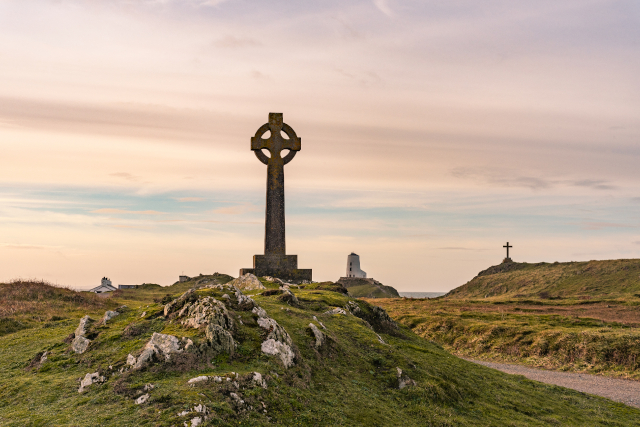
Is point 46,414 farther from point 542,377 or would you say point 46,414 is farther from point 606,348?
point 606,348

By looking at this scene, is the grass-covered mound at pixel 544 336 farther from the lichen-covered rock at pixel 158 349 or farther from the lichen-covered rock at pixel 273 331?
the lichen-covered rock at pixel 158 349

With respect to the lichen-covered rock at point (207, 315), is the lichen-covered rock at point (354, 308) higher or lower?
lower

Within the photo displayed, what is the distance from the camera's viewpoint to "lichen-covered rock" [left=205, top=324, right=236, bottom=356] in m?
15.1

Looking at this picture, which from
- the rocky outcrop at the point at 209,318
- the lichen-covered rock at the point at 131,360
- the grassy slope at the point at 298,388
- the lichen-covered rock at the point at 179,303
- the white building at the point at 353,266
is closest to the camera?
the grassy slope at the point at 298,388

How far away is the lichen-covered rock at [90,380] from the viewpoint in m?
14.1

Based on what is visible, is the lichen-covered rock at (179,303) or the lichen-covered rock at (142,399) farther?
the lichen-covered rock at (179,303)

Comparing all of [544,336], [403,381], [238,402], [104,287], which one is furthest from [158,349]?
[104,287]

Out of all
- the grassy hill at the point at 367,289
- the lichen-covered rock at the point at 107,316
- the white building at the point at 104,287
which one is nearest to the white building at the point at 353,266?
the grassy hill at the point at 367,289

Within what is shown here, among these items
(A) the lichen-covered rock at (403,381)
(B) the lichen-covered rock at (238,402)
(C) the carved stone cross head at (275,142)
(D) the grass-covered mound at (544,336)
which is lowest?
(D) the grass-covered mound at (544,336)

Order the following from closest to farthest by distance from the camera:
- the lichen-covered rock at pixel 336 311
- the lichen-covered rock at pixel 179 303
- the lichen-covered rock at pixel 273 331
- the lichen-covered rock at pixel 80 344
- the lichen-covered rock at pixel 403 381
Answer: the lichen-covered rock at pixel 273 331 < the lichen-covered rock at pixel 80 344 < the lichen-covered rock at pixel 403 381 < the lichen-covered rock at pixel 179 303 < the lichen-covered rock at pixel 336 311

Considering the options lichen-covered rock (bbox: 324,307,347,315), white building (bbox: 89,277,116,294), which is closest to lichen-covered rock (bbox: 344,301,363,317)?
lichen-covered rock (bbox: 324,307,347,315)

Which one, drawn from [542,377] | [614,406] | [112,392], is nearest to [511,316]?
[542,377]

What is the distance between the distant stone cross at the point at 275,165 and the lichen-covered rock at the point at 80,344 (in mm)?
19809

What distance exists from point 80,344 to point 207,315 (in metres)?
5.38
